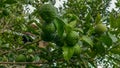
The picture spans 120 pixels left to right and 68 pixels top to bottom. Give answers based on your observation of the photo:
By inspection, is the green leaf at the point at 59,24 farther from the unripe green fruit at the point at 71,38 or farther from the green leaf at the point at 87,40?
the green leaf at the point at 87,40

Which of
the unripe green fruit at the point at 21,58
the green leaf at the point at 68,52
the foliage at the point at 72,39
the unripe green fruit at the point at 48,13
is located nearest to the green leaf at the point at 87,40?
the foliage at the point at 72,39

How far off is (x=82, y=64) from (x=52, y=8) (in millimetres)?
Result: 507

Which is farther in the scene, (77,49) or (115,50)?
(115,50)

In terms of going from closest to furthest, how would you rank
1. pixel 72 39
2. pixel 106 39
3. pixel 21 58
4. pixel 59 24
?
pixel 59 24, pixel 72 39, pixel 106 39, pixel 21 58

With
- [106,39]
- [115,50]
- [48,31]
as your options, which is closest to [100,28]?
[106,39]

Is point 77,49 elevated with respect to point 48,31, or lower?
lower

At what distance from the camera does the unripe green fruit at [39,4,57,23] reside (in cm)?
167

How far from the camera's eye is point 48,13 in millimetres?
1691

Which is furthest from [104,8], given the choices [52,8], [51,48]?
[52,8]

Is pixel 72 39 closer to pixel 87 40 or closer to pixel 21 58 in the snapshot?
pixel 87 40

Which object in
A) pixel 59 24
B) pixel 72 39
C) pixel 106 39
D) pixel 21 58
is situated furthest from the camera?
pixel 21 58

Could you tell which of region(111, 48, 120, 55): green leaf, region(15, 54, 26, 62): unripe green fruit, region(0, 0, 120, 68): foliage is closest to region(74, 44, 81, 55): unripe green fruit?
Answer: region(0, 0, 120, 68): foliage

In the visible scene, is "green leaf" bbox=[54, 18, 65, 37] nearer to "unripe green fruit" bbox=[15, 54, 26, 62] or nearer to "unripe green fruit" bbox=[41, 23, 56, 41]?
"unripe green fruit" bbox=[41, 23, 56, 41]

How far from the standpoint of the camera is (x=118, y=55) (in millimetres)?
2076
